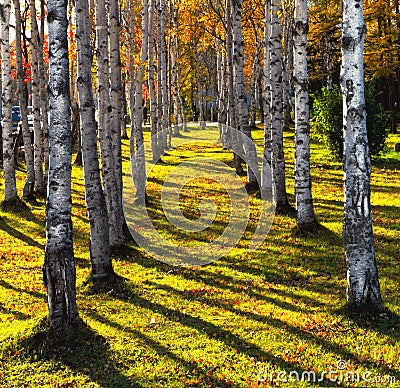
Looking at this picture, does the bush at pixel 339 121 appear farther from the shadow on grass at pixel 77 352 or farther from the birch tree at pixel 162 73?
the shadow on grass at pixel 77 352

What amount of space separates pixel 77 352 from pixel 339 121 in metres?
15.1

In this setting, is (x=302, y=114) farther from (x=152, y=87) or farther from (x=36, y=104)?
(x=152, y=87)

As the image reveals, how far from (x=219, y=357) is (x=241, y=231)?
6.51 meters

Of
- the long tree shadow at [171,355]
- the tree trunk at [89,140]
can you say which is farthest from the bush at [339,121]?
the long tree shadow at [171,355]

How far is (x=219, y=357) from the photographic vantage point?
250 inches

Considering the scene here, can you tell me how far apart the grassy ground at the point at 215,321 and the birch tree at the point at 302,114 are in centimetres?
71

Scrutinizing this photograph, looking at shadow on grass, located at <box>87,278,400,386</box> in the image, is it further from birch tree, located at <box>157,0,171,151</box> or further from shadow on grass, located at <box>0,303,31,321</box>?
birch tree, located at <box>157,0,171,151</box>

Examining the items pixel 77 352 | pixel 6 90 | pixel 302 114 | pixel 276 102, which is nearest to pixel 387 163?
pixel 276 102

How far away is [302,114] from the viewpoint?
11508 mm

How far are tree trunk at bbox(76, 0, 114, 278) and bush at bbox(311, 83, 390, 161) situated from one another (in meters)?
11.9

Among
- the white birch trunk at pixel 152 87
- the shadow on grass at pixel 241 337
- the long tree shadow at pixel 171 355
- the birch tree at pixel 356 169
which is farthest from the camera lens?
the white birch trunk at pixel 152 87

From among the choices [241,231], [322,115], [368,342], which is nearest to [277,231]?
[241,231]

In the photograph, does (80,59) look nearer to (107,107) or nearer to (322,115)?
(107,107)

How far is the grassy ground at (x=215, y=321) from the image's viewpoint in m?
5.99
